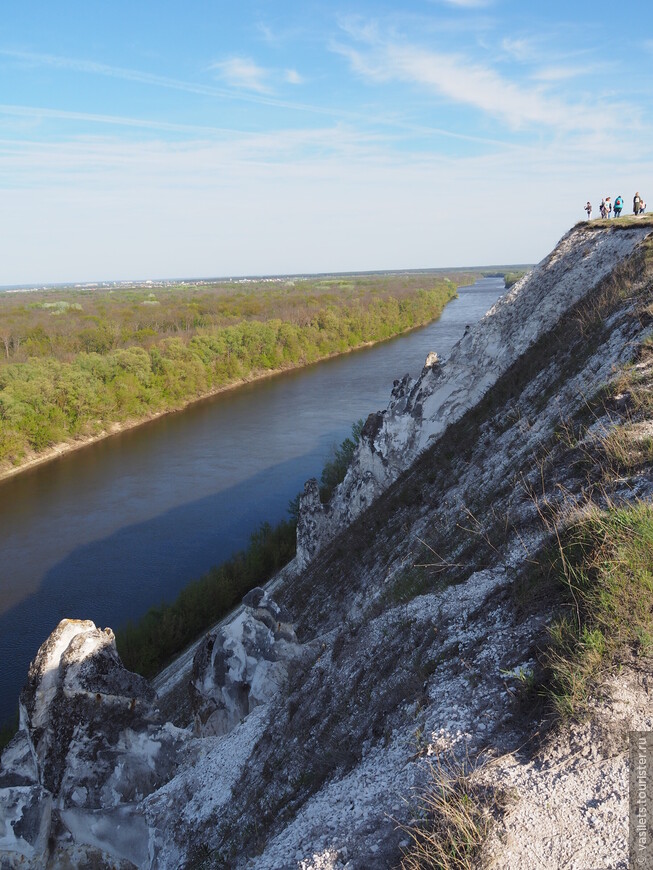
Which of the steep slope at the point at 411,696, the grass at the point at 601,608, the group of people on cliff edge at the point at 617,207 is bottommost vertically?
the steep slope at the point at 411,696

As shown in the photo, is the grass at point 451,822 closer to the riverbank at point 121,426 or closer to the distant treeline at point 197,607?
the distant treeline at point 197,607

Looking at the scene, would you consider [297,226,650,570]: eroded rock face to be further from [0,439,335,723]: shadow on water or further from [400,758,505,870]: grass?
[400,758,505,870]: grass

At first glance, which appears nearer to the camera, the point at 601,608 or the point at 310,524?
the point at 601,608

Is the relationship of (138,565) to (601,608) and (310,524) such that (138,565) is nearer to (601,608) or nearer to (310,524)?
(310,524)

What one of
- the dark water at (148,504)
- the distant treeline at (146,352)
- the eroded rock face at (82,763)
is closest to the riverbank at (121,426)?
the distant treeline at (146,352)

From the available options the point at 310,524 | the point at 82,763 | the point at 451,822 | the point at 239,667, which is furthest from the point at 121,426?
the point at 451,822

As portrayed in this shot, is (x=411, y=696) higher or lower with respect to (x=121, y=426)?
higher

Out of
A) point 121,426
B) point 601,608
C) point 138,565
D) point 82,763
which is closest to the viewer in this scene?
point 601,608
